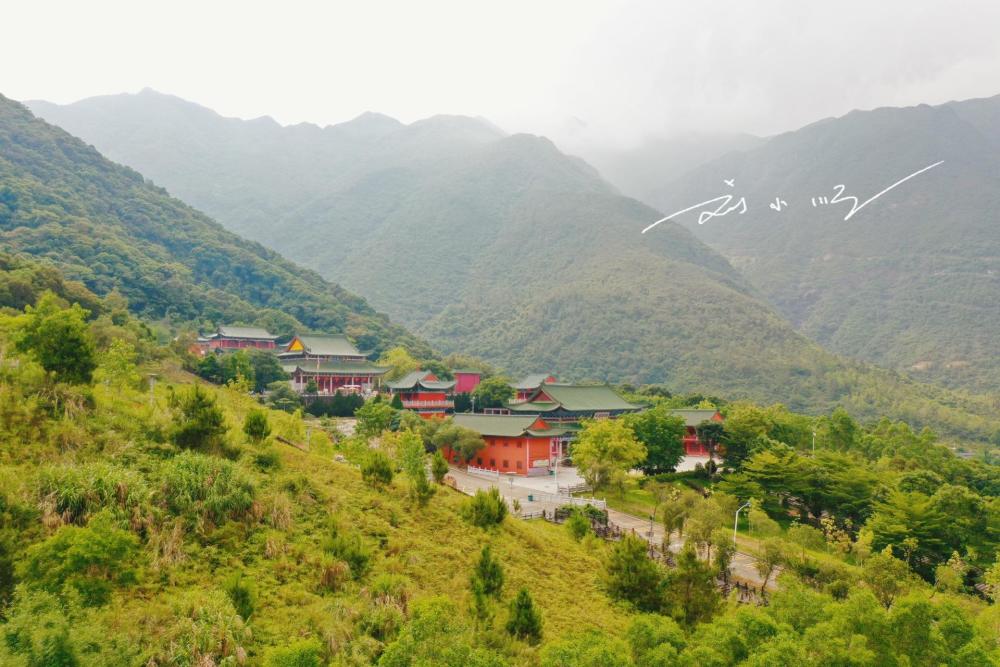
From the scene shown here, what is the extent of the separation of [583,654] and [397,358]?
58.8 m

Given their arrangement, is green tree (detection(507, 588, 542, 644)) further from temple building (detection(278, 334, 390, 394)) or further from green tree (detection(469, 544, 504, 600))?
temple building (detection(278, 334, 390, 394))

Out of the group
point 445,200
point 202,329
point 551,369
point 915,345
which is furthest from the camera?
point 445,200

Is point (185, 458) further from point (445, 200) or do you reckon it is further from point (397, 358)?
point (445, 200)

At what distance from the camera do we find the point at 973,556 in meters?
26.9

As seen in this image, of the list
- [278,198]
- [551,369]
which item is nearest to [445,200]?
[278,198]

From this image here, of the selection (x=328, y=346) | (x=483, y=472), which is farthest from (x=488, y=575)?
(x=328, y=346)

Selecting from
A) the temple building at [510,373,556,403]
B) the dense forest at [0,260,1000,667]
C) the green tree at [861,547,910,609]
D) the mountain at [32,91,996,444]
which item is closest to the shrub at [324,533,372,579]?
the dense forest at [0,260,1000,667]

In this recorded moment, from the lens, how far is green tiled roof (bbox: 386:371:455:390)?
176 ft

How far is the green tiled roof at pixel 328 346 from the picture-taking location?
59.8 meters

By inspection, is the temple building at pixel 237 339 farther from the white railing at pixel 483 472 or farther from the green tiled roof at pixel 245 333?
the white railing at pixel 483 472

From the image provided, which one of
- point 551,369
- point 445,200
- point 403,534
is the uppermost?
point 445,200

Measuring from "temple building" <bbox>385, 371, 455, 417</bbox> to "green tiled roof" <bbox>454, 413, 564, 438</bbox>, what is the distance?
10869 mm

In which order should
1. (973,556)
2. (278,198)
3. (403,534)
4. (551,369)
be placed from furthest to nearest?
(278,198) → (551,369) → (973,556) → (403,534)

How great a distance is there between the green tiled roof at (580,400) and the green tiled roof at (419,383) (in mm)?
6676
